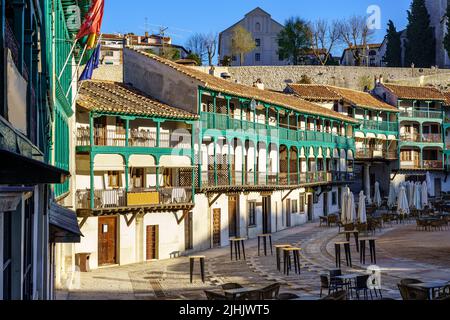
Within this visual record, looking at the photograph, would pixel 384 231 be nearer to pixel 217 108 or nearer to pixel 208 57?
pixel 217 108

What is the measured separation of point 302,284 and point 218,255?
34.3ft

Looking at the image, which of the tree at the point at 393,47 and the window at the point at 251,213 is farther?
the tree at the point at 393,47

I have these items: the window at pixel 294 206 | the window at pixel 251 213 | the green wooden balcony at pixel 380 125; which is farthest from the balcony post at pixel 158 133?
the green wooden balcony at pixel 380 125

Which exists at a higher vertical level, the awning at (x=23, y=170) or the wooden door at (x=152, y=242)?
the awning at (x=23, y=170)

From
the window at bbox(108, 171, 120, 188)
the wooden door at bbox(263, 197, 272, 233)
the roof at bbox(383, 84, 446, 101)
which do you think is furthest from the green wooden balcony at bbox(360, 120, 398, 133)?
the window at bbox(108, 171, 120, 188)

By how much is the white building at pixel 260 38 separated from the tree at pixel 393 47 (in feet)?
49.3

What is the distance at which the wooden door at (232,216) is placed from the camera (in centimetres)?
3706

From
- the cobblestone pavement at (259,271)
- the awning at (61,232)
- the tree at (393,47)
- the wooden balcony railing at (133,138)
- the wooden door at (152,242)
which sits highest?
the tree at (393,47)

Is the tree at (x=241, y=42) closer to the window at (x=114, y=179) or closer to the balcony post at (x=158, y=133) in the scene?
the balcony post at (x=158, y=133)

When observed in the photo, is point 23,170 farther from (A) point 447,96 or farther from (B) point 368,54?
(B) point 368,54

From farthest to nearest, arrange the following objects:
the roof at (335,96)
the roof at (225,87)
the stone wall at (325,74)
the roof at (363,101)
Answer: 1. the stone wall at (325,74)
2. the roof at (363,101)
3. the roof at (335,96)
4. the roof at (225,87)

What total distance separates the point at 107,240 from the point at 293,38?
66.1m

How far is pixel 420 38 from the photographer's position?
8894 centimetres
